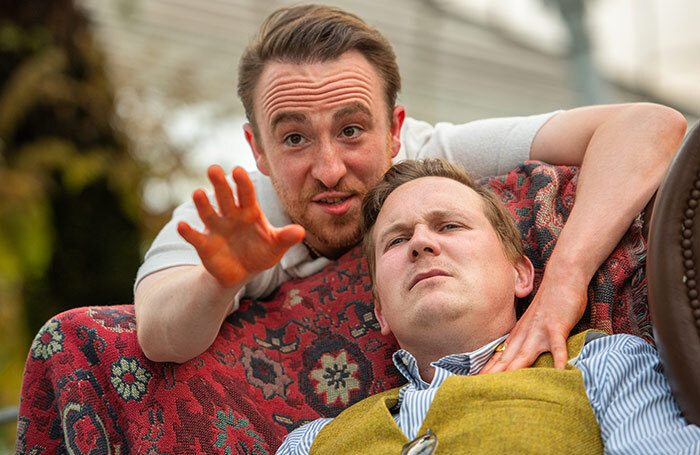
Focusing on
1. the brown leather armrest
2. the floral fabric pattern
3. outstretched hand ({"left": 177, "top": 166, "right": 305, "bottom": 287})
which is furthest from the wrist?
the floral fabric pattern

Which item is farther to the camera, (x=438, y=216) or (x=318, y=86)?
(x=318, y=86)

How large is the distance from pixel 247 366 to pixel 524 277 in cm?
74

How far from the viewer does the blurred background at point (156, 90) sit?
502cm

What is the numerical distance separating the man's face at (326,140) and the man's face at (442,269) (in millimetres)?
327

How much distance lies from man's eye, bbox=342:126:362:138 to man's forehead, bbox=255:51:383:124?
7cm

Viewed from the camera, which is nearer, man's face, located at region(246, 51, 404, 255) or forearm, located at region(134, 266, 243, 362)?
forearm, located at region(134, 266, 243, 362)

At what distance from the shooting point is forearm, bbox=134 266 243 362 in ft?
5.80

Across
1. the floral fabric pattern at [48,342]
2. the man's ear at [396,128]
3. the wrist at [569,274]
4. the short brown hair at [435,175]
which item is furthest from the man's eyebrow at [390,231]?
the floral fabric pattern at [48,342]

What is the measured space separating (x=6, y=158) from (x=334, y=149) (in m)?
3.84

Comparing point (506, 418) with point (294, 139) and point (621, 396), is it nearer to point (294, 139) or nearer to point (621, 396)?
point (621, 396)

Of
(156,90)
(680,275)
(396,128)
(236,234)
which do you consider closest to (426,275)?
(236,234)

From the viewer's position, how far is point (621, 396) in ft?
4.81

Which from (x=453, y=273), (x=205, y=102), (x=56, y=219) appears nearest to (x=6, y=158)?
(x=56, y=219)

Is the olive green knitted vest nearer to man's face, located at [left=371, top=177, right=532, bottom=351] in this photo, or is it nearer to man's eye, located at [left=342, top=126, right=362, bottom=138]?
man's face, located at [left=371, top=177, right=532, bottom=351]
